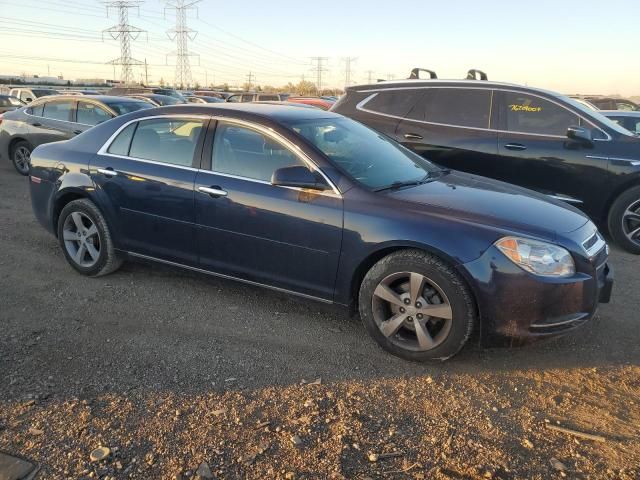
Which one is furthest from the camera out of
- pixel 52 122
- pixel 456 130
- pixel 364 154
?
pixel 52 122

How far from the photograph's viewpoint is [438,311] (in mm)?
3328

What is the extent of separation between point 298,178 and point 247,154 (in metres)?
0.62

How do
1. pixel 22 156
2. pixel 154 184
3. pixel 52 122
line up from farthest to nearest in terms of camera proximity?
pixel 22 156, pixel 52 122, pixel 154 184

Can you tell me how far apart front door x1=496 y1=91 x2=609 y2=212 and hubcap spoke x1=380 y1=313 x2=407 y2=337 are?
11.9ft

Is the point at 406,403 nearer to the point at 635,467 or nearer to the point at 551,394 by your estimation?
the point at 551,394

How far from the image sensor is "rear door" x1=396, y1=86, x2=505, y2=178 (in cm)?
659

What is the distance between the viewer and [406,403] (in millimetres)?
3020

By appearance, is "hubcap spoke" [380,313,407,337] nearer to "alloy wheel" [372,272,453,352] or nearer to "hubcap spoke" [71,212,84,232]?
"alloy wheel" [372,272,453,352]

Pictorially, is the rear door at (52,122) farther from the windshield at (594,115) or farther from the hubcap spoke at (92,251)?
the windshield at (594,115)

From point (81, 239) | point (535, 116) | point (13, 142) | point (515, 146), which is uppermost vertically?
point (535, 116)

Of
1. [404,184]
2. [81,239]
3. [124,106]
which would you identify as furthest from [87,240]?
[124,106]

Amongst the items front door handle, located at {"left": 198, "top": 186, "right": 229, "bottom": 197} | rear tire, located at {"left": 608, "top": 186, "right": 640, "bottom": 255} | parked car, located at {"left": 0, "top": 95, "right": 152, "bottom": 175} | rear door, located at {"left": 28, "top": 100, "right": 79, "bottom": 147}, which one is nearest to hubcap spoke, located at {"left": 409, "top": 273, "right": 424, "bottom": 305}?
front door handle, located at {"left": 198, "top": 186, "right": 229, "bottom": 197}

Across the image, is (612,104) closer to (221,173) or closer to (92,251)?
(221,173)

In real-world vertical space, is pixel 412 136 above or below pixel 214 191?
above
